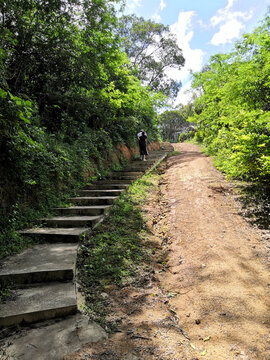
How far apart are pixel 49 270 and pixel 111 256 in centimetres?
114

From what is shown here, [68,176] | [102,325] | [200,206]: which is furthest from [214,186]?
[102,325]

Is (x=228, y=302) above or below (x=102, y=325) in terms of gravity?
below

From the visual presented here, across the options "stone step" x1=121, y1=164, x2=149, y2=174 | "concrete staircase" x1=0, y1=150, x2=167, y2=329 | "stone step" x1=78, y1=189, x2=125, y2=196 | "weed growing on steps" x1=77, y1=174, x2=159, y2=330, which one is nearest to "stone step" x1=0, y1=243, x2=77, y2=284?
"concrete staircase" x1=0, y1=150, x2=167, y2=329

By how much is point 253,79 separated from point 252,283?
5654 mm

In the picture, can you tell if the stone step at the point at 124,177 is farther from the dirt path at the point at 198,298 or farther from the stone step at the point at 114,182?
the dirt path at the point at 198,298

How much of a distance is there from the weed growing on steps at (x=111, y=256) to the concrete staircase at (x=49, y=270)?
0.74 ft

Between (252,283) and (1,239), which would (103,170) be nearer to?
(1,239)

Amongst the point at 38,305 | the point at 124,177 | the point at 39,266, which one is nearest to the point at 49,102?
the point at 124,177

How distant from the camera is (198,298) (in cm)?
292

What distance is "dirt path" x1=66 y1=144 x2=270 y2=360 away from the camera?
212 centimetres

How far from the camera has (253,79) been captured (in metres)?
6.25

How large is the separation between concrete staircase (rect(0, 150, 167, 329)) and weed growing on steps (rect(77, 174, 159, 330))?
22 centimetres

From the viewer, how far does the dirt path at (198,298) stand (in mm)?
2117

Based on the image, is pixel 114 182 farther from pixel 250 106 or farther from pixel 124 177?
pixel 250 106
